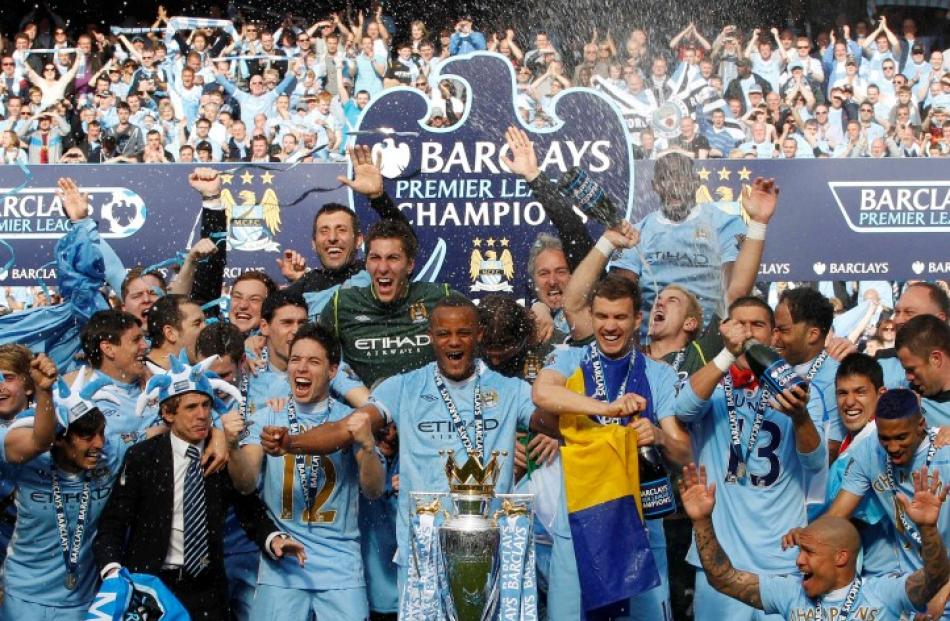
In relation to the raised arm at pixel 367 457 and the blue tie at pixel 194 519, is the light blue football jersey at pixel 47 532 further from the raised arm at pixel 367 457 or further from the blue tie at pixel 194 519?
the raised arm at pixel 367 457

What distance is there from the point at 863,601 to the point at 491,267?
3457 millimetres

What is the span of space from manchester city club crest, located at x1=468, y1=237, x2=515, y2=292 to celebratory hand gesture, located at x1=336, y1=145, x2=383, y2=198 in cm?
72

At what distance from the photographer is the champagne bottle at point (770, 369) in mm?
5711

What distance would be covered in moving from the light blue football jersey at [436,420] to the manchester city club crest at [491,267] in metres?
1.92

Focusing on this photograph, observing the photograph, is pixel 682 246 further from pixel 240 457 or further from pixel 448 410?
pixel 240 457

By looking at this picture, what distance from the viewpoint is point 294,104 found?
15148 mm

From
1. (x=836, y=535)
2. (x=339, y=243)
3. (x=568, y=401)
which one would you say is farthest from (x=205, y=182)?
(x=836, y=535)

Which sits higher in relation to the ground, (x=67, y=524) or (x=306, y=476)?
(x=306, y=476)

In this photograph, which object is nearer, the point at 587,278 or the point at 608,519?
the point at 608,519

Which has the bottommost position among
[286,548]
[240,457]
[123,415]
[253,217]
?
[286,548]

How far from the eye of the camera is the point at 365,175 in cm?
761

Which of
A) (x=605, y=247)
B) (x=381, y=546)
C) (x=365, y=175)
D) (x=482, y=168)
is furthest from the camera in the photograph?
(x=482, y=168)

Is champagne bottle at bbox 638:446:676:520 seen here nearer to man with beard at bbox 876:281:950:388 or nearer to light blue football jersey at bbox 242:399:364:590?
light blue football jersey at bbox 242:399:364:590

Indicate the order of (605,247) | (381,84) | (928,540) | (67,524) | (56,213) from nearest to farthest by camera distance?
(928,540) → (67,524) → (605,247) → (56,213) → (381,84)
